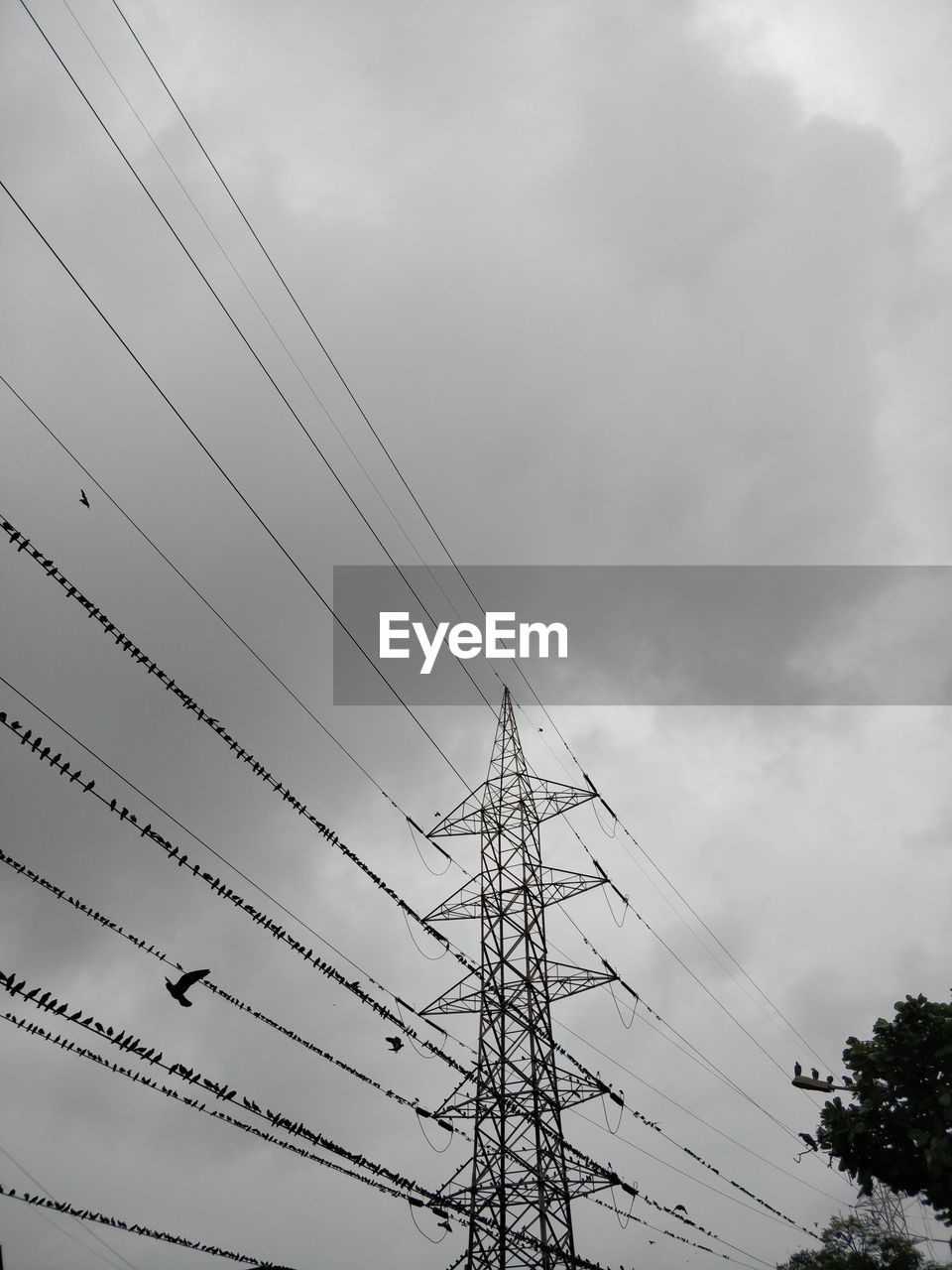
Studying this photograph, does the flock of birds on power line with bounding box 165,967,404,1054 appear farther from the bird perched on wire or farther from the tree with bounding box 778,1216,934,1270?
the tree with bounding box 778,1216,934,1270

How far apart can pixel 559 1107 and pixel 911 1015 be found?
979cm

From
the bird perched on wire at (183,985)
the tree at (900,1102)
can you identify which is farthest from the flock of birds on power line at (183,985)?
the tree at (900,1102)

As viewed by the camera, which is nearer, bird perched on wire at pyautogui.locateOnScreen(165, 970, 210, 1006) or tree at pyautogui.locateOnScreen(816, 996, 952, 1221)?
bird perched on wire at pyautogui.locateOnScreen(165, 970, 210, 1006)

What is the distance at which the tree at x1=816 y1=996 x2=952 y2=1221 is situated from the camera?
21.9 meters

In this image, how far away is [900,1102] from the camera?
22.4 meters

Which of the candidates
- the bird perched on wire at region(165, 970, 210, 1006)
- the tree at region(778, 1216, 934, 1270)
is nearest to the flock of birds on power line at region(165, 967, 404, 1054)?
the bird perched on wire at region(165, 970, 210, 1006)

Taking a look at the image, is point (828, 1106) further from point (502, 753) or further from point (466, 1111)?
point (502, 753)

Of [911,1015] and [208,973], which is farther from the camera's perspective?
[911,1015]

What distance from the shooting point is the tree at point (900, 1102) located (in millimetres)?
21922

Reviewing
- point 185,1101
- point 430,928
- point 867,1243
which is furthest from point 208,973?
point 867,1243

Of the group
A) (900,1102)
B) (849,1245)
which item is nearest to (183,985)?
(900,1102)

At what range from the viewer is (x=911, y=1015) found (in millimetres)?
22734

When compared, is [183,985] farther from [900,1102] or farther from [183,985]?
[900,1102]

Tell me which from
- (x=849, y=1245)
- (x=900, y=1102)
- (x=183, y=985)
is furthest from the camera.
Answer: (x=849, y=1245)
